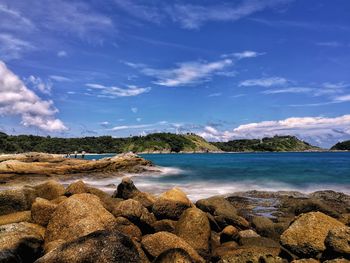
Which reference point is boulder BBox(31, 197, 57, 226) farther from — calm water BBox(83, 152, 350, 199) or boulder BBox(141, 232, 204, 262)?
calm water BBox(83, 152, 350, 199)

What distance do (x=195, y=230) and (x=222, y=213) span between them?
3221 mm

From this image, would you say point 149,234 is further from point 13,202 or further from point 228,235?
point 13,202

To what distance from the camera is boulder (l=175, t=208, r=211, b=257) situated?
11.2 m

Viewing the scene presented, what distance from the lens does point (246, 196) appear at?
2575cm

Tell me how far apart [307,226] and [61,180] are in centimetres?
3535

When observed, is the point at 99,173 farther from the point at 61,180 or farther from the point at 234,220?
the point at 234,220

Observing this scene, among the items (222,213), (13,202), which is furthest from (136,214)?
(13,202)

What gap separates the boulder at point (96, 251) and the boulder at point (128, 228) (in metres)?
3.73

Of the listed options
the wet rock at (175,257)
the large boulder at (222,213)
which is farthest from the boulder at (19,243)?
the large boulder at (222,213)

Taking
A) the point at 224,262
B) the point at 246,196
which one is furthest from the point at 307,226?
the point at 246,196

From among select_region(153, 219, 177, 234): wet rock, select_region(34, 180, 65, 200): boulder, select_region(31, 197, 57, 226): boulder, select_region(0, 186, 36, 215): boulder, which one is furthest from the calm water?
select_region(31, 197, 57, 226): boulder

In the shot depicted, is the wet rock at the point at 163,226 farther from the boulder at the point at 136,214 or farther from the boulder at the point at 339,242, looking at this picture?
the boulder at the point at 339,242

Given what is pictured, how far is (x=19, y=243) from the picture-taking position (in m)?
8.96

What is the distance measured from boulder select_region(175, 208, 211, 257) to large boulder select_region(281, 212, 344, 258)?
2.52 metres
